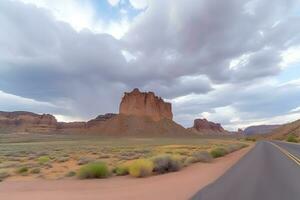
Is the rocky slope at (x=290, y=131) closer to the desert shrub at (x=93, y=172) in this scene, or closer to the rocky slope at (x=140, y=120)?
the rocky slope at (x=140, y=120)

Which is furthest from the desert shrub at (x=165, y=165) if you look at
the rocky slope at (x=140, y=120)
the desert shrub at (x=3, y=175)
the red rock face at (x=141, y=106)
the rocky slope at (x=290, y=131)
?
the red rock face at (x=141, y=106)

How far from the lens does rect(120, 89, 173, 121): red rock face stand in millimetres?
189500

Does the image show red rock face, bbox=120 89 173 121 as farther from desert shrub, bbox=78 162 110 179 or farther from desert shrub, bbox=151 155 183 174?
desert shrub, bbox=78 162 110 179

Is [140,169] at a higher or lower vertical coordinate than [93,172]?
higher

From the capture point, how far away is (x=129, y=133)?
171m

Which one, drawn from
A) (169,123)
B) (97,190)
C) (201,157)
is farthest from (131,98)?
(97,190)

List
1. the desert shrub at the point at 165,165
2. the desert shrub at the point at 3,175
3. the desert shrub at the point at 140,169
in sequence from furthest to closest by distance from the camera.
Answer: the desert shrub at the point at 3,175, the desert shrub at the point at 165,165, the desert shrub at the point at 140,169

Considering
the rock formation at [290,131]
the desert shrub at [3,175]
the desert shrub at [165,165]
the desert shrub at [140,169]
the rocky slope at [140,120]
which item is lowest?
→ the desert shrub at [3,175]

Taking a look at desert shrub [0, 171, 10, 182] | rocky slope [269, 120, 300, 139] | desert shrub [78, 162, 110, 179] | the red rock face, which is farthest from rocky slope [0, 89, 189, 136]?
desert shrub [78, 162, 110, 179]

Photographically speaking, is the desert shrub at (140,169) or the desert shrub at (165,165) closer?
the desert shrub at (140,169)

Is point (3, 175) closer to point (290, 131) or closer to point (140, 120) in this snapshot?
point (290, 131)

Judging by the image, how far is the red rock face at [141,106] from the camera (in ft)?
622

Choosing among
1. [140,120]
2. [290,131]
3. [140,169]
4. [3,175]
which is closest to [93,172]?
[140,169]

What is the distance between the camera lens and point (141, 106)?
192 m
